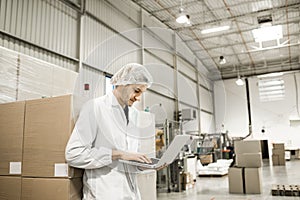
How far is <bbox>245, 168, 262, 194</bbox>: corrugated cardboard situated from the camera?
4605mm

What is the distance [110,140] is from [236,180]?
408 cm

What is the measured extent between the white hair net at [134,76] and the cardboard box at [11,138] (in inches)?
29.9

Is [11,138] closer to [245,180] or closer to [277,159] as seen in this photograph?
[245,180]

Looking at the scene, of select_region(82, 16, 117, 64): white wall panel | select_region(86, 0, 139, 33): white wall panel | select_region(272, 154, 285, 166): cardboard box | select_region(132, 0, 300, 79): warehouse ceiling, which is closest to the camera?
select_region(82, 16, 117, 64): white wall panel

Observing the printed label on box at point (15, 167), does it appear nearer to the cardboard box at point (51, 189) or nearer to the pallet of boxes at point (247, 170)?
the cardboard box at point (51, 189)

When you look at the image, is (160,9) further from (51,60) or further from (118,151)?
(118,151)

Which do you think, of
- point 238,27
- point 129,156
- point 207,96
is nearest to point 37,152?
point 129,156

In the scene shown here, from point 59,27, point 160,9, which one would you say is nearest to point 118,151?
point 59,27

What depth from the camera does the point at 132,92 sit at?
1201mm

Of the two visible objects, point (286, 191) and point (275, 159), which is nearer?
point (286, 191)

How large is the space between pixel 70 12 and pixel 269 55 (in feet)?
28.5

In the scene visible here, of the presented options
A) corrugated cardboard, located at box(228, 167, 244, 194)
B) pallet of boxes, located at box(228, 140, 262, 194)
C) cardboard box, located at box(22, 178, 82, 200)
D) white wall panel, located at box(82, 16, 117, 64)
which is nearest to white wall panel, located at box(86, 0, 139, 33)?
white wall panel, located at box(82, 16, 117, 64)

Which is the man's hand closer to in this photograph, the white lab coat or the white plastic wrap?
the white lab coat

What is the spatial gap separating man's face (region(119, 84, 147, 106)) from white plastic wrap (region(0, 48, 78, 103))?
7.29 feet
